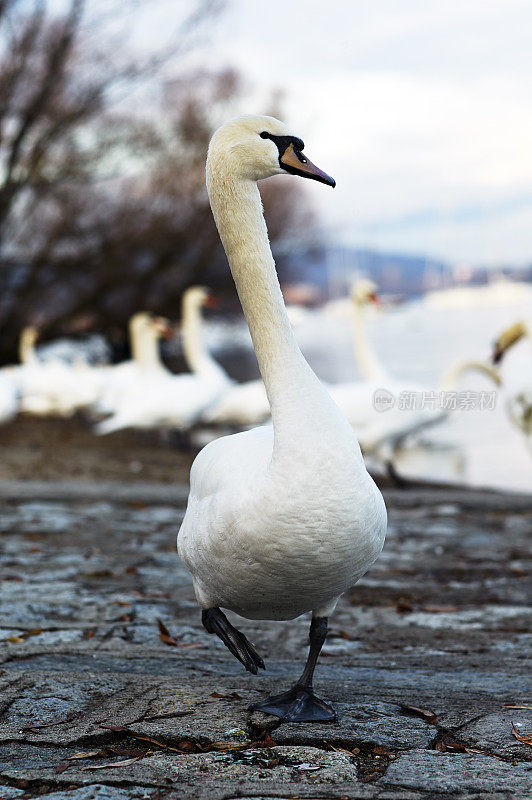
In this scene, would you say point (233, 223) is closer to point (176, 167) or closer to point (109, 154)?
point (109, 154)

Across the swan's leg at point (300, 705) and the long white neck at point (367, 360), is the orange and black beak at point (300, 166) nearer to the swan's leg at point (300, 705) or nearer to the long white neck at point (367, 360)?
the swan's leg at point (300, 705)

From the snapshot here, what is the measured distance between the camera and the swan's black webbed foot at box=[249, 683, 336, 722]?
9.17ft

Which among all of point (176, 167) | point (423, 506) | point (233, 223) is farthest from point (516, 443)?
point (176, 167)

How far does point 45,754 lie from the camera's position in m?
2.54

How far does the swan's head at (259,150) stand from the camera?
2996 millimetres

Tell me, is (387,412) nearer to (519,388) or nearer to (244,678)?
(519,388)

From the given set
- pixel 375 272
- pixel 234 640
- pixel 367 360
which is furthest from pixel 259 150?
pixel 375 272

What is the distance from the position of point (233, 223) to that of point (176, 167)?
2131 cm

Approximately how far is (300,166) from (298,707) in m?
1.66

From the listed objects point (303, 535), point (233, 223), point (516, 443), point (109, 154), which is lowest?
point (516, 443)

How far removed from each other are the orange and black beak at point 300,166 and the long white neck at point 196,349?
9728 millimetres

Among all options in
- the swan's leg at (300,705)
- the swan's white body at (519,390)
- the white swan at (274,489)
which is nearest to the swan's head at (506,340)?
the swan's white body at (519,390)

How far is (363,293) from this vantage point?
13.5 meters

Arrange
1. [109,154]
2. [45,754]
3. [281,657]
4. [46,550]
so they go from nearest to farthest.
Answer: [45,754] < [281,657] < [46,550] < [109,154]
